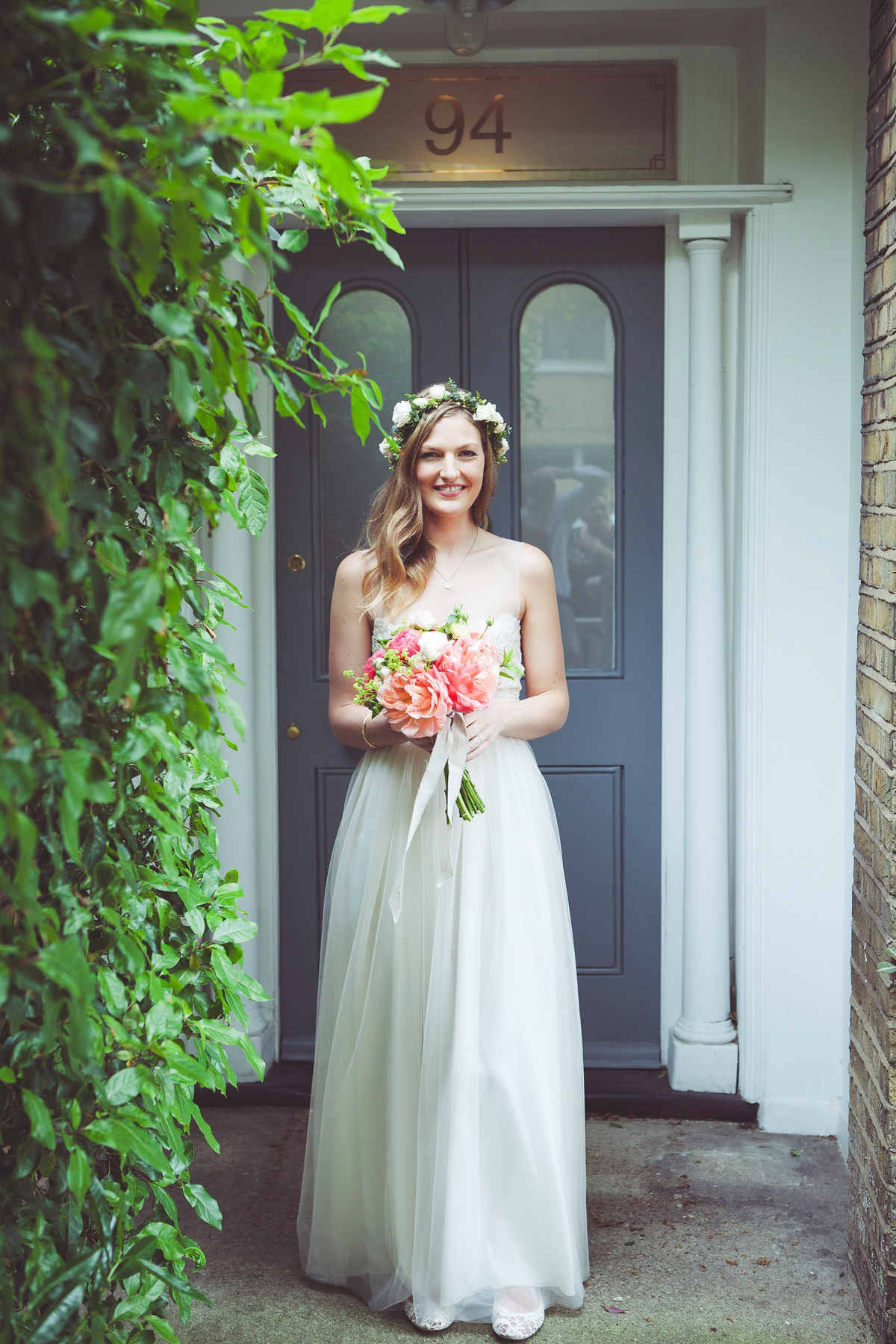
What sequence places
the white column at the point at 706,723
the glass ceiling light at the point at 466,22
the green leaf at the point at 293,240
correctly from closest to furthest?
the green leaf at the point at 293,240 < the glass ceiling light at the point at 466,22 < the white column at the point at 706,723

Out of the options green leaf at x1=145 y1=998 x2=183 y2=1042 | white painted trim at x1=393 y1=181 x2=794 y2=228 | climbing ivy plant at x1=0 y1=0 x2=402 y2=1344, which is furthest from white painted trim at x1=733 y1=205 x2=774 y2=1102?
green leaf at x1=145 y1=998 x2=183 y2=1042

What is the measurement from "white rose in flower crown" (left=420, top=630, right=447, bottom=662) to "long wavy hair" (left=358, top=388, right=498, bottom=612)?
0.34 m

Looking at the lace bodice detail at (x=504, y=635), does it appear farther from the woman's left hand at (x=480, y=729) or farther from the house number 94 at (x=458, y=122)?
the house number 94 at (x=458, y=122)

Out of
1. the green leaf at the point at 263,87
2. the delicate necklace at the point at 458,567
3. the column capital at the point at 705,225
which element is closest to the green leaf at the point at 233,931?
the green leaf at the point at 263,87

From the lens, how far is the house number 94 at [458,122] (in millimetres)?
3078

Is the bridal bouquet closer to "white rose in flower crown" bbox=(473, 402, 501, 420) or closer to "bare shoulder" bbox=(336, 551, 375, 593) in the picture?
"bare shoulder" bbox=(336, 551, 375, 593)

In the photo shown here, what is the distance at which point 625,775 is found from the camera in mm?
3285

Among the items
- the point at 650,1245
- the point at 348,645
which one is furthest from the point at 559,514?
the point at 650,1245

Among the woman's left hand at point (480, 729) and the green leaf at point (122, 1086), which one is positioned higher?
the woman's left hand at point (480, 729)

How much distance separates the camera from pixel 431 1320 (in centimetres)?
216

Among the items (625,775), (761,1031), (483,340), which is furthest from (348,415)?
(761,1031)

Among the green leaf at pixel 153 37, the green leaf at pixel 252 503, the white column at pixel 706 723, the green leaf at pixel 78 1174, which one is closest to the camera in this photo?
the green leaf at pixel 153 37

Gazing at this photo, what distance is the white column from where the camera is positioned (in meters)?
3.07

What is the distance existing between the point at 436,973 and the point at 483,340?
1883 mm
